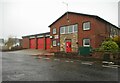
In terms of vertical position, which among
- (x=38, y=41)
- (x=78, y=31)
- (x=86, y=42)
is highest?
(x=78, y=31)

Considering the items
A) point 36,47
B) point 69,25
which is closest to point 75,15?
point 69,25

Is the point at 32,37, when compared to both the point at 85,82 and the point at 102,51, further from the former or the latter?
the point at 85,82

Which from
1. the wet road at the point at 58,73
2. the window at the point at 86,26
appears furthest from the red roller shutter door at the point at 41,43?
the wet road at the point at 58,73

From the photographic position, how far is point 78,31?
30297 millimetres

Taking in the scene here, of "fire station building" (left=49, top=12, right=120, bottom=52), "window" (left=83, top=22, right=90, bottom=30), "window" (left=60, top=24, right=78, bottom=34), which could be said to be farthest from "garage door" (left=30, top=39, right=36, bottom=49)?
"window" (left=83, top=22, right=90, bottom=30)

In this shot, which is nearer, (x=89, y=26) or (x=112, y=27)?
(x=89, y=26)

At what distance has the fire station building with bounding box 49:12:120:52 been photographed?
28188 millimetres

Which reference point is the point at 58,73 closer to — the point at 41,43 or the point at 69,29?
the point at 69,29

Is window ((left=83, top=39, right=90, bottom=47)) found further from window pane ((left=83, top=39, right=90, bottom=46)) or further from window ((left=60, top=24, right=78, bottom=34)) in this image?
window ((left=60, top=24, right=78, bottom=34))

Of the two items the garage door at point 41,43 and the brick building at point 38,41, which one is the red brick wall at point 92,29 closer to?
the brick building at point 38,41

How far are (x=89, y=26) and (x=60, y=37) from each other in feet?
22.7

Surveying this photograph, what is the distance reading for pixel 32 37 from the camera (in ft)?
145

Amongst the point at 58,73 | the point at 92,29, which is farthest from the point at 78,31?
the point at 58,73

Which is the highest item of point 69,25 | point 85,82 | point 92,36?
point 69,25
